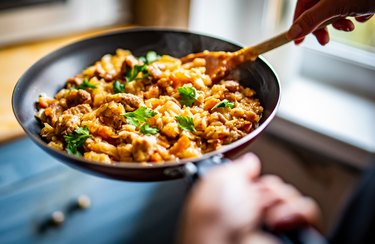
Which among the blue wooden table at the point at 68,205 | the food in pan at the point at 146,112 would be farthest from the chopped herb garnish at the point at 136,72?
the blue wooden table at the point at 68,205

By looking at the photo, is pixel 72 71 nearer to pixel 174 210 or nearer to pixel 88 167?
pixel 88 167

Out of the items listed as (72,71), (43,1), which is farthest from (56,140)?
(43,1)

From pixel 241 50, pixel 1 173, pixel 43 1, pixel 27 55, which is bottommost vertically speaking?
pixel 1 173

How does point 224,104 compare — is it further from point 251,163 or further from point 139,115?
point 251,163

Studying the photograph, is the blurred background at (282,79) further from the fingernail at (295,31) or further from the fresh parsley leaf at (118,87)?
the fingernail at (295,31)

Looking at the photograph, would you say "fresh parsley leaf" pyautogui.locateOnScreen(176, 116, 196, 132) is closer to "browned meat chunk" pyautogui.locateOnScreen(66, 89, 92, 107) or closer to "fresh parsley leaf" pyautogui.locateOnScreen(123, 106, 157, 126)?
"fresh parsley leaf" pyautogui.locateOnScreen(123, 106, 157, 126)

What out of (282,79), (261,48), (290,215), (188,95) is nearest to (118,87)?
(188,95)
